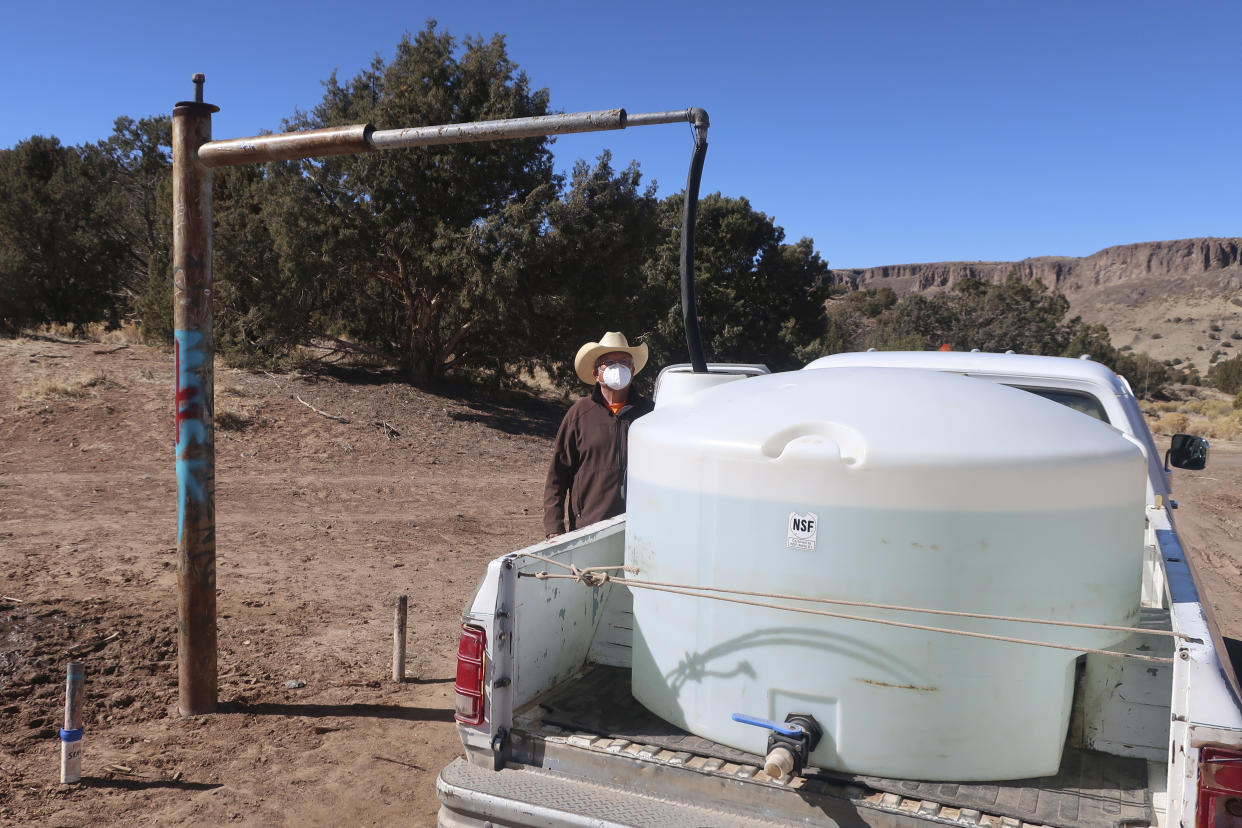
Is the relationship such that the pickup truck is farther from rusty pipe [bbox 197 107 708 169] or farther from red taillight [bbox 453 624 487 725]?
rusty pipe [bbox 197 107 708 169]

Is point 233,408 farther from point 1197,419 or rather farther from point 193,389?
point 1197,419

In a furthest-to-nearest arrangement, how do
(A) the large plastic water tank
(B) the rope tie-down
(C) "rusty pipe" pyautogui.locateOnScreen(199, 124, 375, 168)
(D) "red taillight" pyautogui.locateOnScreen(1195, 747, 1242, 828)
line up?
(C) "rusty pipe" pyautogui.locateOnScreen(199, 124, 375, 168) < (A) the large plastic water tank < (B) the rope tie-down < (D) "red taillight" pyautogui.locateOnScreen(1195, 747, 1242, 828)

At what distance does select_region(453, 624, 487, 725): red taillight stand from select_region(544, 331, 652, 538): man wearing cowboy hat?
2231 mm

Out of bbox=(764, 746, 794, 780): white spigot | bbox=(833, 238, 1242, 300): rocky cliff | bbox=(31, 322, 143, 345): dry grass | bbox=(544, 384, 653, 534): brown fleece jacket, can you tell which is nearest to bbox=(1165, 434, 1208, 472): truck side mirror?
bbox=(544, 384, 653, 534): brown fleece jacket

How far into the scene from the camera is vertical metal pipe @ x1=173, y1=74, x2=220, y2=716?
4.50m

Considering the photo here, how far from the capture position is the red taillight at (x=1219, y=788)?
1.96 m

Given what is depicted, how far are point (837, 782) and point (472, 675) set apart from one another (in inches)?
42.4

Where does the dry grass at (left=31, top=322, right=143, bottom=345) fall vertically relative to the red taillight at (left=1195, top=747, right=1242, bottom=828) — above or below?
above

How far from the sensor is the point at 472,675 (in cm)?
276

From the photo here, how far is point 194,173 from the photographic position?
14.7 feet

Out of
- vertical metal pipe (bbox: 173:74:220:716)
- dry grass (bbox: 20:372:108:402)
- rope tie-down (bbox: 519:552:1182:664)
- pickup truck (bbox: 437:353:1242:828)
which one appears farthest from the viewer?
dry grass (bbox: 20:372:108:402)

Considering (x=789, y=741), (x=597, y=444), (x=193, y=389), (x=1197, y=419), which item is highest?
(x=193, y=389)

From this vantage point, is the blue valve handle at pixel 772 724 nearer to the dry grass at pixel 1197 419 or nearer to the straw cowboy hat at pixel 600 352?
the straw cowboy hat at pixel 600 352

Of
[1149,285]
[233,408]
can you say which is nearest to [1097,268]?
[1149,285]
